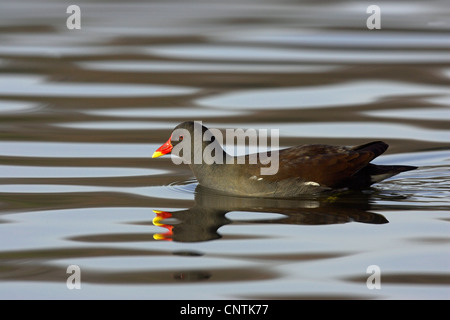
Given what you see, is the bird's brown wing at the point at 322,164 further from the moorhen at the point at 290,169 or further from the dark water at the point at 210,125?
the dark water at the point at 210,125

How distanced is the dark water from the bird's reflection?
1.1 inches

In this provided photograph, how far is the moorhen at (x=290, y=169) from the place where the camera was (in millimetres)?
9133

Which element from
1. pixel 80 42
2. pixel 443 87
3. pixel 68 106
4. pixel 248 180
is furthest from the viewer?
pixel 80 42

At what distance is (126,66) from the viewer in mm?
15453

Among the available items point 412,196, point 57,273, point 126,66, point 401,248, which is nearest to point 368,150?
point 412,196

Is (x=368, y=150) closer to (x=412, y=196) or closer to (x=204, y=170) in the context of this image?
(x=412, y=196)

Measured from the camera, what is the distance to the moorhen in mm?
9133

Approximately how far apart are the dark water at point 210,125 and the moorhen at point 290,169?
17cm

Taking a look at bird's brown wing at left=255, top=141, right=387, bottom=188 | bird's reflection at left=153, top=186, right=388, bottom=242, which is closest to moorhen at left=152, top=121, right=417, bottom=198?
bird's brown wing at left=255, top=141, right=387, bottom=188

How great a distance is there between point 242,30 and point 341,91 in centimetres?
489

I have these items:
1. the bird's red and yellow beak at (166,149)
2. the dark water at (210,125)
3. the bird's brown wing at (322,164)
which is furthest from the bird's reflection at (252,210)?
the bird's red and yellow beak at (166,149)

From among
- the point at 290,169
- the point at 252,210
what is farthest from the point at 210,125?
the point at 252,210

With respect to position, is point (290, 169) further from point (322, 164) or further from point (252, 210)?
point (252, 210)

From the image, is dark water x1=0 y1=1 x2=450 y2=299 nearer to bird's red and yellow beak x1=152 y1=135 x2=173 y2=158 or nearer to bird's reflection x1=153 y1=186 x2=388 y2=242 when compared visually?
bird's reflection x1=153 y1=186 x2=388 y2=242
